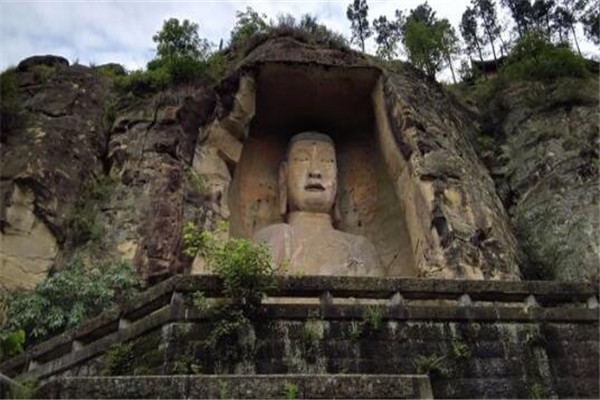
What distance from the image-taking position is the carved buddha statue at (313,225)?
13.9m

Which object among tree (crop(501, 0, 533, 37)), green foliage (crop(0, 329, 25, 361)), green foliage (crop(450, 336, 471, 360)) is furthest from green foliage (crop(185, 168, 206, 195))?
tree (crop(501, 0, 533, 37))

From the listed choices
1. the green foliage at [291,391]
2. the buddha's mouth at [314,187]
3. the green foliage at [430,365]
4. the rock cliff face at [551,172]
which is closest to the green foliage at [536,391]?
the green foliage at [430,365]

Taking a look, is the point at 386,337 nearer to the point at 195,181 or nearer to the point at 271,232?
→ the point at 271,232

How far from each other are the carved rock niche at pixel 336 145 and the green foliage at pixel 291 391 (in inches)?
320

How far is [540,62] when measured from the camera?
1775 centimetres

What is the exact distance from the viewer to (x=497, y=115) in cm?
1780

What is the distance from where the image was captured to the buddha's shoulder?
14.3 meters

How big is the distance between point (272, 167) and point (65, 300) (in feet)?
22.4

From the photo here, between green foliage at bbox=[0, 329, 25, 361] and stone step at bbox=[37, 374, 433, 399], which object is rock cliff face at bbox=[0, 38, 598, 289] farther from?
stone step at bbox=[37, 374, 433, 399]

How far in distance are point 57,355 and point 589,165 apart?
10.9 meters

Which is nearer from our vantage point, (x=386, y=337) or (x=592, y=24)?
(x=386, y=337)

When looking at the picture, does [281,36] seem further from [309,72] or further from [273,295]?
[273,295]

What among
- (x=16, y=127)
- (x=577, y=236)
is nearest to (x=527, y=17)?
(x=577, y=236)

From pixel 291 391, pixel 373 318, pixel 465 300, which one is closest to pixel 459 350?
pixel 465 300
